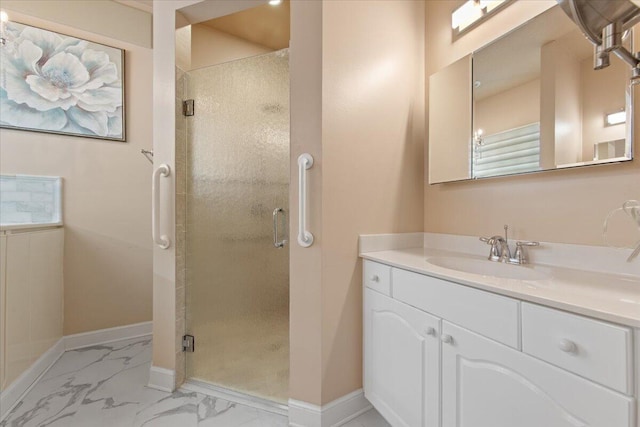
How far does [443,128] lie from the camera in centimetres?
169

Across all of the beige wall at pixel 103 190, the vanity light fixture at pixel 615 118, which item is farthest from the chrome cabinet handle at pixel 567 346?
the beige wall at pixel 103 190

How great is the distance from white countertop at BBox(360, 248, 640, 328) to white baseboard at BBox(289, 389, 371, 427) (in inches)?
30.3

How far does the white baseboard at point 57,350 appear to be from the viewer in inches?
61.6

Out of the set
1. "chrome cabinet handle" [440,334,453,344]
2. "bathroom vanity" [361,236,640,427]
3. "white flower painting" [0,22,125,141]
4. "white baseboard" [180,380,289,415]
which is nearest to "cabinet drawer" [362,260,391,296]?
"bathroom vanity" [361,236,640,427]

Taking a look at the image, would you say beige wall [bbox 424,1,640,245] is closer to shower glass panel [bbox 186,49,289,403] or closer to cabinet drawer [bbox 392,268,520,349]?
cabinet drawer [bbox 392,268,520,349]

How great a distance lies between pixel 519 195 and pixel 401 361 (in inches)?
36.2

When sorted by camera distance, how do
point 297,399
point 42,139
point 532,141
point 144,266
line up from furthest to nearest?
point 144,266, point 42,139, point 297,399, point 532,141

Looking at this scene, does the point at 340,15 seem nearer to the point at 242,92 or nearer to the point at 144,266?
the point at 242,92

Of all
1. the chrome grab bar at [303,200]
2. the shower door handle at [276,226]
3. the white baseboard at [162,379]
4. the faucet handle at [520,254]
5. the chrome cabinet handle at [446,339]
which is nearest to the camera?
the chrome cabinet handle at [446,339]

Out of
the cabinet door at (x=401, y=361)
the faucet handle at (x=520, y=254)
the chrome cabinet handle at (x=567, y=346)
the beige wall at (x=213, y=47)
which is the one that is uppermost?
the beige wall at (x=213, y=47)

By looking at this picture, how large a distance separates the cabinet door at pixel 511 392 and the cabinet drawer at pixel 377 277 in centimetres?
34

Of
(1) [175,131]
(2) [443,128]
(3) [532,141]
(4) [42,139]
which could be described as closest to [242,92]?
(1) [175,131]

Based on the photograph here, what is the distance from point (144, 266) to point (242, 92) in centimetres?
174

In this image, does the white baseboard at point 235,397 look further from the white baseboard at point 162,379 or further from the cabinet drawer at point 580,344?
the cabinet drawer at point 580,344
